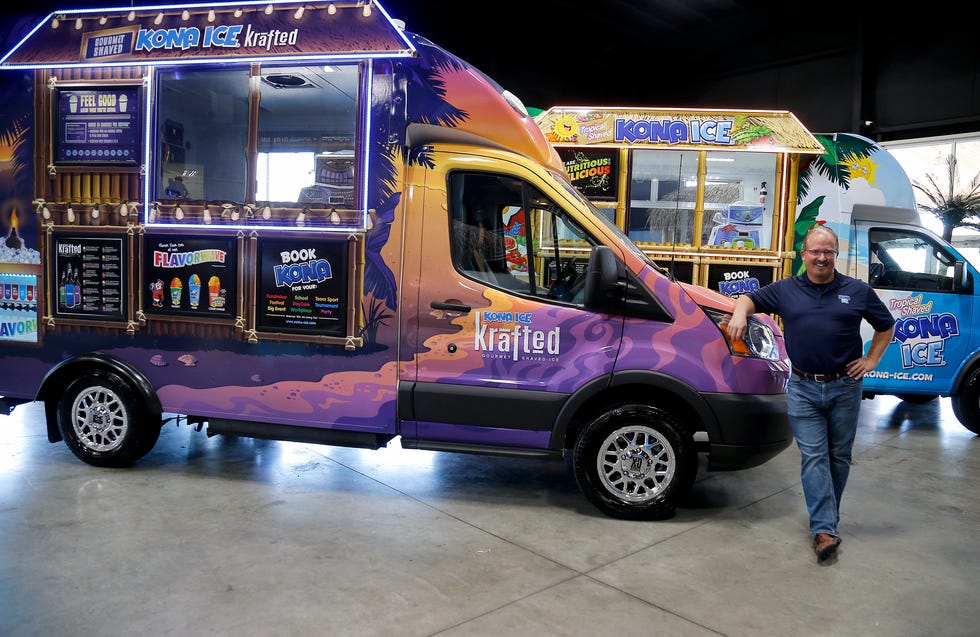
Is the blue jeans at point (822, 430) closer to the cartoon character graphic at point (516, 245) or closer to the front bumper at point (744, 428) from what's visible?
the front bumper at point (744, 428)

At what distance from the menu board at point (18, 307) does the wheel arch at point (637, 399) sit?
3836mm

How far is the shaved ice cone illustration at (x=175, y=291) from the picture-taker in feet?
16.7

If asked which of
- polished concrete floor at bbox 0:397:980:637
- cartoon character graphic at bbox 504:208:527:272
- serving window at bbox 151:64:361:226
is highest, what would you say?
serving window at bbox 151:64:361:226

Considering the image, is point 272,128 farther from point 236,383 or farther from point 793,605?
point 793,605

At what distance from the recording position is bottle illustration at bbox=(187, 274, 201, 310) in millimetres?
5062

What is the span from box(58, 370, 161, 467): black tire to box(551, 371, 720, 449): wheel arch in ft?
9.68

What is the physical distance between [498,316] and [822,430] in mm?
1959

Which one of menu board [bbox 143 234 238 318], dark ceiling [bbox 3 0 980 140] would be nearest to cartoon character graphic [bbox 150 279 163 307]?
menu board [bbox 143 234 238 318]

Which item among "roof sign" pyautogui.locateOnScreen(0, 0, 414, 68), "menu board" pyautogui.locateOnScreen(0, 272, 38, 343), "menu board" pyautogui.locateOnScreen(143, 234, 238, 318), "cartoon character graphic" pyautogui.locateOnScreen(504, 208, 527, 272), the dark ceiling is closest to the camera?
"cartoon character graphic" pyautogui.locateOnScreen(504, 208, 527, 272)

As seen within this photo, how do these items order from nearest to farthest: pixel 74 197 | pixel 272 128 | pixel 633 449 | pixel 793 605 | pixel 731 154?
1. pixel 793 605
2. pixel 633 449
3. pixel 272 128
4. pixel 74 197
5. pixel 731 154

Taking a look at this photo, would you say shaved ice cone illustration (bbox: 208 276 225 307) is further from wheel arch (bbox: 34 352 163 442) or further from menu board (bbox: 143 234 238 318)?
wheel arch (bbox: 34 352 163 442)

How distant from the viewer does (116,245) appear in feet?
17.0

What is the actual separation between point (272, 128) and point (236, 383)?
171 cm

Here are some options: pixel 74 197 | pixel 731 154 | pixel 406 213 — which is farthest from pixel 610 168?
pixel 74 197
